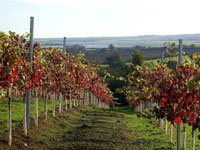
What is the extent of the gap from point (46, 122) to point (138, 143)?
17.5ft

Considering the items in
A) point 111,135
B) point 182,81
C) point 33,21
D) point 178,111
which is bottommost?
point 111,135

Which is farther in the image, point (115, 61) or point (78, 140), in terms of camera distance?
point (115, 61)

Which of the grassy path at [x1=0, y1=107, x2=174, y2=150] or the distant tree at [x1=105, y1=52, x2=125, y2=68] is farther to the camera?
the distant tree at [x1=105, y1=52, x2=125, y2=68]

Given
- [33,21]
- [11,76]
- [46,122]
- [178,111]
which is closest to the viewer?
[178,111]

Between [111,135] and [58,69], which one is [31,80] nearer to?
[111,135]

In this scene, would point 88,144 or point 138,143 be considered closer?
point 88,144

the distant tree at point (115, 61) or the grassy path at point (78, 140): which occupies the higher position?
the grassy path at point (78, 140)

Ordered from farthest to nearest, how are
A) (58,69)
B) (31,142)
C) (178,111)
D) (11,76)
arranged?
1. (58,69)
2. (31,142)
3. (11,76)
4. (178,111)

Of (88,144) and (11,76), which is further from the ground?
(11,76)

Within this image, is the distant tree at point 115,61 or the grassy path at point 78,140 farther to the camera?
the distant tree at point 115,61

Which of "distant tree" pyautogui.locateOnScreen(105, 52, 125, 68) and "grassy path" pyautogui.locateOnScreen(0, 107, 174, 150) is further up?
"grassy path" pyautogui.locateOnScreen(0, 107, 174, 150)

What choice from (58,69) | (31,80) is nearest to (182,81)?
(31,80)

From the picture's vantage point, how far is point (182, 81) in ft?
37.2

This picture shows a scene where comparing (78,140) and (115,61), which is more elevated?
(78,140)
